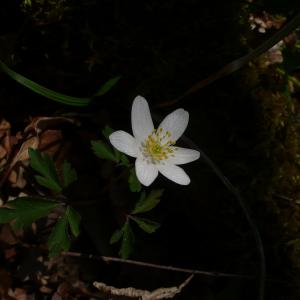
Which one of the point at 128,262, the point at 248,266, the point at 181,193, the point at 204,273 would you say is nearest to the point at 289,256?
the point at 248,266

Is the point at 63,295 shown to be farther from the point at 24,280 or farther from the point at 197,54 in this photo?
the point at 197,54

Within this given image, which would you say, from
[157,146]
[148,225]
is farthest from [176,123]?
[148,225]

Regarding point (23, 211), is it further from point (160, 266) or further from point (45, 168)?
point (160, 266)

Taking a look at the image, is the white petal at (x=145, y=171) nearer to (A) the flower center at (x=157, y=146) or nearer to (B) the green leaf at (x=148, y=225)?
(A) the flower center at (x=157, y=146)

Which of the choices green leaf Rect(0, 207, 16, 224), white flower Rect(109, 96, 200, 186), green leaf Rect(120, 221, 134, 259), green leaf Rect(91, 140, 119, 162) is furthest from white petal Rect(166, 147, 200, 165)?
green leaf Rect(0, 207, 16, 224)

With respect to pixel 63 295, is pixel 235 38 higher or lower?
higher

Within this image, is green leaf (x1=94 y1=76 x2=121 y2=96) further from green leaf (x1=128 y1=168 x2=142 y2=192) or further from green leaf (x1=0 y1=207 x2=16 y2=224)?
green leaf (x1=0 y1=207 x2=16 y2=224)
